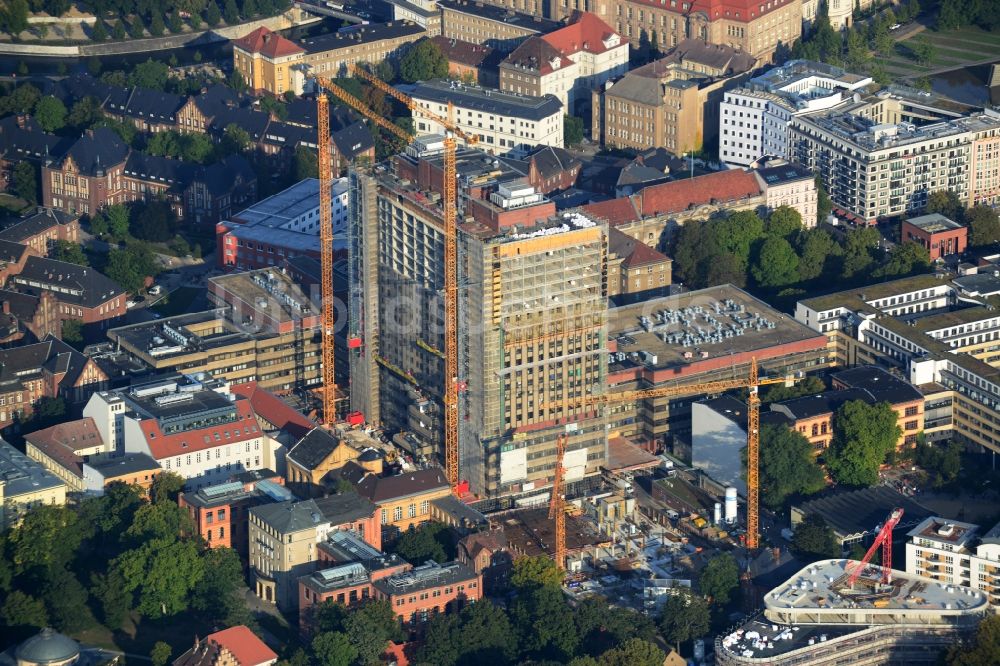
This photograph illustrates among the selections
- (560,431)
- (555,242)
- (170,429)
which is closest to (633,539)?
(560,431)

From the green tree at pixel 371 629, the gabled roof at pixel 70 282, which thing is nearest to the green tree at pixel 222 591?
the green tree at pixel 371 629

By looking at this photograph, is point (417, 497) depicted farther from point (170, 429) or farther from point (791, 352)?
point (791, 352)

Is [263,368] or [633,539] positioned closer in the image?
[633,539]

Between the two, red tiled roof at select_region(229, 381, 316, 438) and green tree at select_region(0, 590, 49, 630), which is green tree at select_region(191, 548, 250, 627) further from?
red tiled roof at select_region(229, 381, 316, 438)

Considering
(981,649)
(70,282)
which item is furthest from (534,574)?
(70,282)

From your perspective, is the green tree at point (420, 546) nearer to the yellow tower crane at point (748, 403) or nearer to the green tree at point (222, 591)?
the yellow tower crane at point (748, 403)

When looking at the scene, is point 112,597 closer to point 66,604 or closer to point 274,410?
point 66,604
